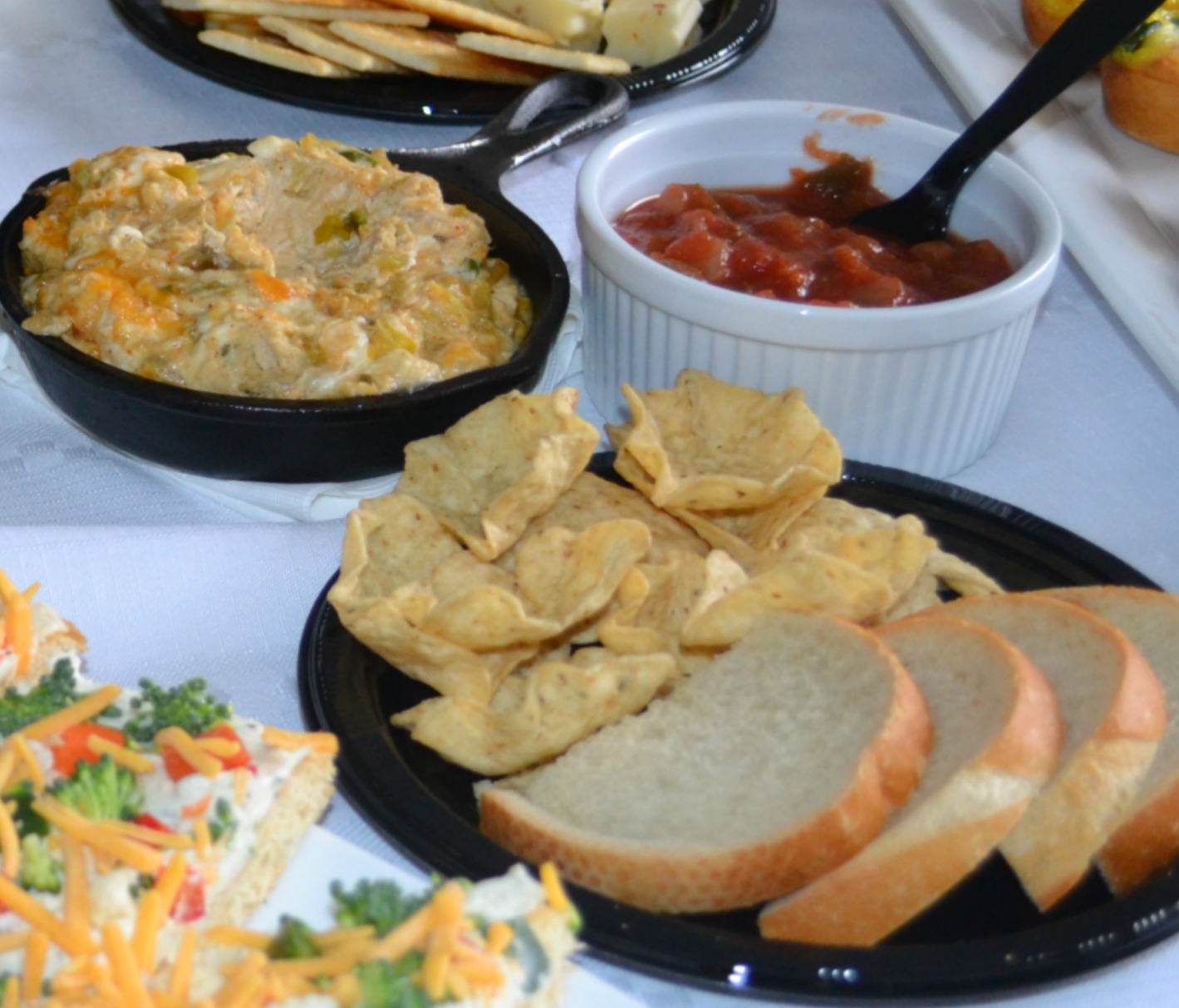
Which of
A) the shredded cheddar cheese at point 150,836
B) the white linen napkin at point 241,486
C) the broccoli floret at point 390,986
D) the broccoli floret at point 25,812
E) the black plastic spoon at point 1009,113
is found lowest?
the white linen napkin at point 241,486

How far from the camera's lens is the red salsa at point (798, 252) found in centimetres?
207

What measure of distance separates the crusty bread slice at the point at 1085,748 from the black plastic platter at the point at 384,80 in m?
1.64

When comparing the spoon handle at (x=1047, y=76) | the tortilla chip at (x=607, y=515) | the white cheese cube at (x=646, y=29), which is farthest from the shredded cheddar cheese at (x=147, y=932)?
the white cheese cube at (x=646, y=29)

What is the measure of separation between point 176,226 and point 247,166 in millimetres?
196

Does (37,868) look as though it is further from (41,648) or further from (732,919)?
(732,919)

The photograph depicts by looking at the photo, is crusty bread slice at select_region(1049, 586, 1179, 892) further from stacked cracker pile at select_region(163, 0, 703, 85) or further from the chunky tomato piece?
stacked cracker pile at select_region(163, 0, 703, 85)

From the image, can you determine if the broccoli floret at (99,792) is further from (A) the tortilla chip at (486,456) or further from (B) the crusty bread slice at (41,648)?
(A) the tortilla chip at (486,456)

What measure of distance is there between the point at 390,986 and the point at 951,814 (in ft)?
1.85

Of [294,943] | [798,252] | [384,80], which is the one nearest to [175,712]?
[294,943]

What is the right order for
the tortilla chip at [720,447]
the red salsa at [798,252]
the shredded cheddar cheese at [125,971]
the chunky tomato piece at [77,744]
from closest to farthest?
the shredded cheddar cheese at [125,971], the chunky tomato piece at [77,744], the tortilla chip at [720,447], the red salsa at [798,252]

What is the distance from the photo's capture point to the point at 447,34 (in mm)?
2916

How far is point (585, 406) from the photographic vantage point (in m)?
2.32

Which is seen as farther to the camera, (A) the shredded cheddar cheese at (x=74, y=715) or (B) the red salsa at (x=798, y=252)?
(B) the red salsa at (x=798, y=252)

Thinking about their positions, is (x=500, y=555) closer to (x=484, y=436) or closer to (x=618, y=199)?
(x=484, y=436)
